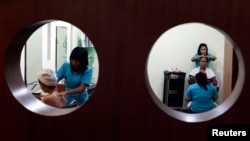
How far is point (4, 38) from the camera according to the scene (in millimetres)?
789

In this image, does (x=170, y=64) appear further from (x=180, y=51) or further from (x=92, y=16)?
(x=92, y=16)

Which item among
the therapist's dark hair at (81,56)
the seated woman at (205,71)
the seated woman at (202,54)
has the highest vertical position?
the seated woman at (202,54)

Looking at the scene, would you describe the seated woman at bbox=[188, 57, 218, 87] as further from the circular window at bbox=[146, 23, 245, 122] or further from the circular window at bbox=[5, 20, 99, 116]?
the circular window at bbox=[5, 20, 99, 116]

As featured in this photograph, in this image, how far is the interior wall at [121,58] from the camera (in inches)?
28.6

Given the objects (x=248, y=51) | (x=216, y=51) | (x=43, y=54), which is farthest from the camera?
(x=216, y=51)

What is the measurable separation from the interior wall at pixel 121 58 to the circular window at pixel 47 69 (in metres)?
0.03

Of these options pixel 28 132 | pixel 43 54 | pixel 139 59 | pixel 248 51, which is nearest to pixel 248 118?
pixel 248 51

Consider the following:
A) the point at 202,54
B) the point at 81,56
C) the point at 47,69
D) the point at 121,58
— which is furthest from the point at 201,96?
the point at 121,58

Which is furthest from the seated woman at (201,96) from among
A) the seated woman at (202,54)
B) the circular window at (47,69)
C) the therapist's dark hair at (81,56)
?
the seated woman at (202,54)

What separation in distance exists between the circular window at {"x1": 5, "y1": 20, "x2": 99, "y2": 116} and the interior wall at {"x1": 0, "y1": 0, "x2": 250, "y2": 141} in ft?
0.11

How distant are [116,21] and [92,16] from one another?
65mm

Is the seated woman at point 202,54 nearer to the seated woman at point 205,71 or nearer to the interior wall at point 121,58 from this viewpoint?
the seated woman at point 205,71

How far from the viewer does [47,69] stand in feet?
6.48

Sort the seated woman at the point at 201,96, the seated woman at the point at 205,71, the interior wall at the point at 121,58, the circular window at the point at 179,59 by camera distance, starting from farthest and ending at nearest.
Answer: the circular window at the point at 179,59 → the seated woman at the point at 205,71 → the seated woman at the point at 201,96 → the interior wall at the point at 121,58
